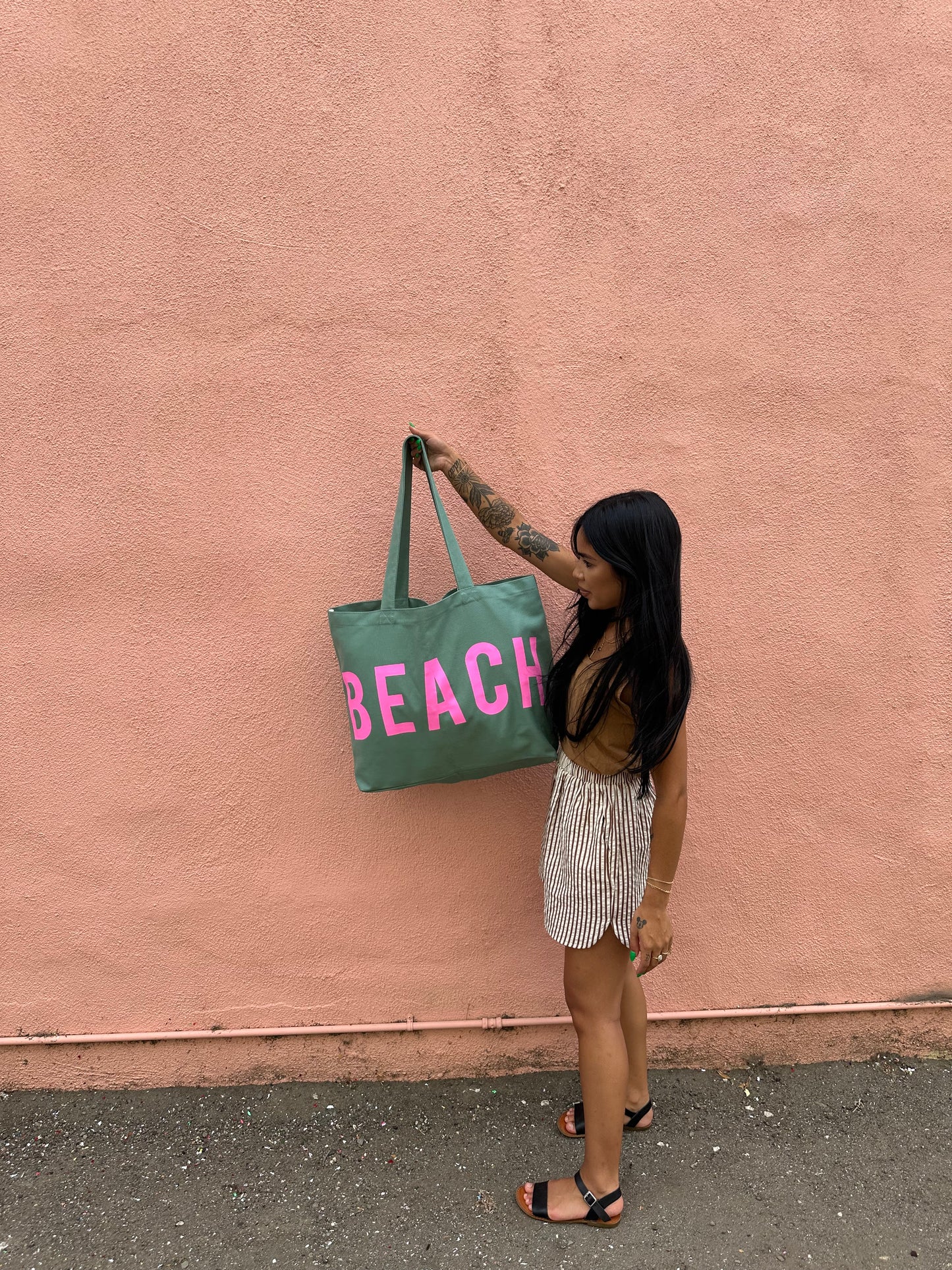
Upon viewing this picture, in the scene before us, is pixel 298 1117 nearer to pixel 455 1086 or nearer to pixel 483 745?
pixel 455 1086

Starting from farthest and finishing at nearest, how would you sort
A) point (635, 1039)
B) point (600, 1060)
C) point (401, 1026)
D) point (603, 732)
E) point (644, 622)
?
point (401, 1026)
point (635, 1039)
point (600, 1060)
point (603, 732)
point (644, 622)

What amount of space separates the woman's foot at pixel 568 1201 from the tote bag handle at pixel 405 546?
1.57 metres

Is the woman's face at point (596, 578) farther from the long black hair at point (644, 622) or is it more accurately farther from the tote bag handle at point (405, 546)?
the tote bag handle at point (405, 546)

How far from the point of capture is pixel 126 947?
253cm

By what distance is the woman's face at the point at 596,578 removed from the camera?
73.1 inches

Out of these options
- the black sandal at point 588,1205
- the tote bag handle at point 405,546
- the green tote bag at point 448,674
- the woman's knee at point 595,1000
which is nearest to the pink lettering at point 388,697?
the green tote bag at point 448,674

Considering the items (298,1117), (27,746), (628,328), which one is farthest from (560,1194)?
(628,328)

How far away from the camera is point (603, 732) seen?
1.95 metres

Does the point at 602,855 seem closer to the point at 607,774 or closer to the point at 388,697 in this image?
the point at 607,774

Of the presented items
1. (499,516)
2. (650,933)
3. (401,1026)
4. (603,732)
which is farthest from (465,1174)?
(499,516)

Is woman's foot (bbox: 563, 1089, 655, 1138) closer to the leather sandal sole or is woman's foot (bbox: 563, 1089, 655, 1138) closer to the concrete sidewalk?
the concrete sidewalk

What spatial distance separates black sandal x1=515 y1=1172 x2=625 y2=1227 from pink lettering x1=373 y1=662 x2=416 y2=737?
4.17 ft

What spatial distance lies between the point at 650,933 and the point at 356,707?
2.92ft

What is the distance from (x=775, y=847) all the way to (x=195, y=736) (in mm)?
1808
